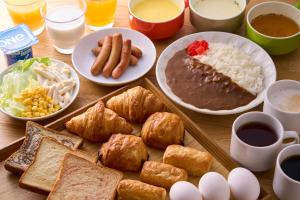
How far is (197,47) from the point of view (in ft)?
6.58

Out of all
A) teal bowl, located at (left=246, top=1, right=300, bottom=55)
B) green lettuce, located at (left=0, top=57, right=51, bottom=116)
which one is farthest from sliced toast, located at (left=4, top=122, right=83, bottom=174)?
teal bowl, located at (left=246, top=1, right=300, bottom=55)

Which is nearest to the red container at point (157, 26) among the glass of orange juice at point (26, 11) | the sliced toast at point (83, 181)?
the glass of orange juice at point (26, 11)

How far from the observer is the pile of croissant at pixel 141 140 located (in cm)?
153

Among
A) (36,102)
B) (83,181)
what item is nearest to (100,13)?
(36,102)

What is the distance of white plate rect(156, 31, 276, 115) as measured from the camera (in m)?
1.77

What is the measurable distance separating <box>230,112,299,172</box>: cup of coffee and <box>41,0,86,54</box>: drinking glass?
32.9 inches

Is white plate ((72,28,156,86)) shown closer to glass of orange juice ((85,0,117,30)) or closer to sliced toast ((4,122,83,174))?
glass of orange juice ((85,0,117,30))

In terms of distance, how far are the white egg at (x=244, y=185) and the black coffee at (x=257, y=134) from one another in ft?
0.40

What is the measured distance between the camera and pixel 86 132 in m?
1.67

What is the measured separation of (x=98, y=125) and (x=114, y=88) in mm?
300

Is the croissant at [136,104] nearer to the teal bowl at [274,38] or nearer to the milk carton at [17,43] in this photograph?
the milk carton at [17,43]

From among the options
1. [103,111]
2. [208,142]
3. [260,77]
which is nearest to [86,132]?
[103,111]

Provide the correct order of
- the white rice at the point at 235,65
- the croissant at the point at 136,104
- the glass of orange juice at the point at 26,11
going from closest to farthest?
the croissant at the point at 136,104
the white rice at the point at 235,65
the glass of orange juice at the point at 26,11

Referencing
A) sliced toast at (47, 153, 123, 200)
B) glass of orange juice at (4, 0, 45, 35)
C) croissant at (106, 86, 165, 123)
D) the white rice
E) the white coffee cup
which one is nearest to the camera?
sliced toast at (47, 153, 123, 200)
